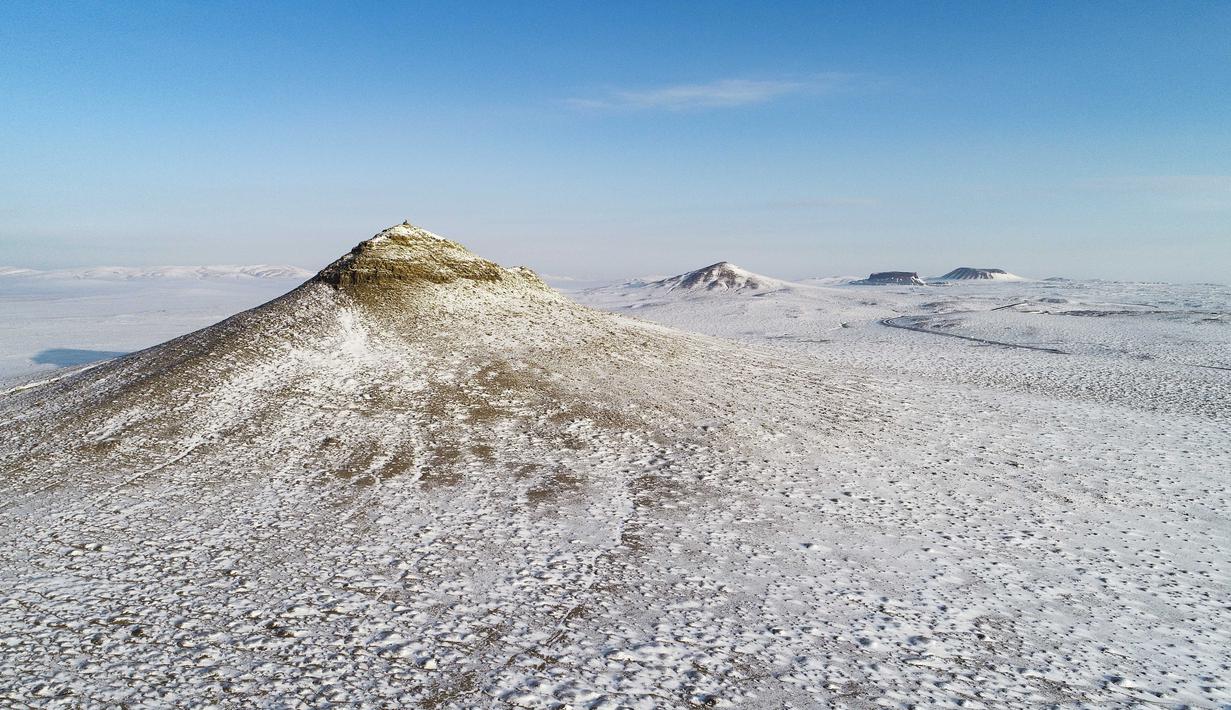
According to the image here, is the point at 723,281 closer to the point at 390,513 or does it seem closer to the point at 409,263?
the point at 409,263

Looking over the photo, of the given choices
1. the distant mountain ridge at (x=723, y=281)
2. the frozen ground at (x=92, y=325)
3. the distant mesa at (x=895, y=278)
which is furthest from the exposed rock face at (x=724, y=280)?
the frozen ground at (x=92, y=325)

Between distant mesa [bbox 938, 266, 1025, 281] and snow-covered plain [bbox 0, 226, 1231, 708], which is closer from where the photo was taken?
snow-covered plain [bbox 0, 226, 1231, 708]

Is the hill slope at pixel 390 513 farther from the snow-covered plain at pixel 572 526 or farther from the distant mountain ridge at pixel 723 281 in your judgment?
the distant mountain ridge at pixel 723 281

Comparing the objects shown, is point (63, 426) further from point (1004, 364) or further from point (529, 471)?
point (1004, 364)

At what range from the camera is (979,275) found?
168 m

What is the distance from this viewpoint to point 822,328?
61500 millimetres

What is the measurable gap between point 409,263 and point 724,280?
89.8 meters

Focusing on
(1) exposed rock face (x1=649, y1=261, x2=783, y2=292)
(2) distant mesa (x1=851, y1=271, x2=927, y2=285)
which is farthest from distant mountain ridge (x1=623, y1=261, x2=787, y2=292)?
(2) distant mesa (x1=851, y1=271, x2=927, y2=285)

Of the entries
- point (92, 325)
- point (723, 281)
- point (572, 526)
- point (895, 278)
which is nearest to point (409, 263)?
point (572, 526)

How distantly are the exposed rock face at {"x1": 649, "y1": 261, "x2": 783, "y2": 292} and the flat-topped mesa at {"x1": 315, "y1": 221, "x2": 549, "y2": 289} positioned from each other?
79546 mm

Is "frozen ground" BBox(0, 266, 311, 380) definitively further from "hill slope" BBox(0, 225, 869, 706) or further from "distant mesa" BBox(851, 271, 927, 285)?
"distant mesa" BBox(851, 271, 927, 285)

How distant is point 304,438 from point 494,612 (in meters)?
10.9

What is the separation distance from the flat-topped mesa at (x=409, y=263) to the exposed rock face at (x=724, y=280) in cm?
7955

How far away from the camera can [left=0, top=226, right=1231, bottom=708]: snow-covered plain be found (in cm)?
879
